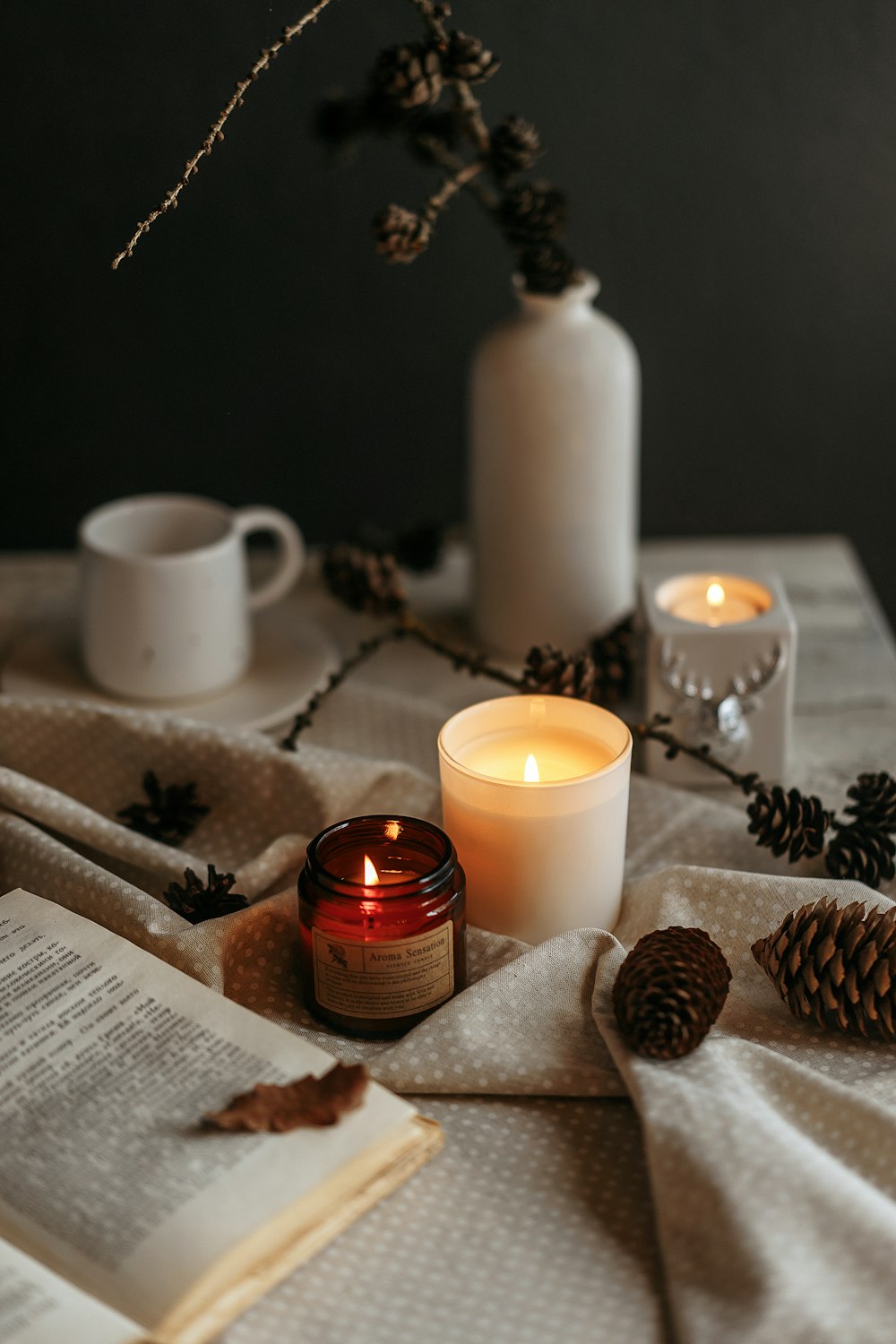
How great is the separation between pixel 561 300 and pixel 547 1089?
0.56 m

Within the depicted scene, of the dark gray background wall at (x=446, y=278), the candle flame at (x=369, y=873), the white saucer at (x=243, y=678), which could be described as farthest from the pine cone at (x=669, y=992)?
the dark gray background wall at (x=446, y=278)

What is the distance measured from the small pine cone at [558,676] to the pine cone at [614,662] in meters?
0.11

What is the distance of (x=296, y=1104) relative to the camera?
0.56 metres

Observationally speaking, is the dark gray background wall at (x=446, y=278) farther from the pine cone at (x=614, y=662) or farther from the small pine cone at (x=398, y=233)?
the pine cone at (x=614, y=662)

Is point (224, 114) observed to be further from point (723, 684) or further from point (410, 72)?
point (723, 684)

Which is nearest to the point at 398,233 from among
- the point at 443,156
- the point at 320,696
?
the point at 443,156

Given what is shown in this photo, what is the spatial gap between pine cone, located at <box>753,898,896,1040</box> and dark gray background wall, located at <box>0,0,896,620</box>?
69 cm

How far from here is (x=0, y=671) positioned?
1014mm

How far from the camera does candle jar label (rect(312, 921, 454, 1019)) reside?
2.09 feet

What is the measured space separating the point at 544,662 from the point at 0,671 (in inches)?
17.4

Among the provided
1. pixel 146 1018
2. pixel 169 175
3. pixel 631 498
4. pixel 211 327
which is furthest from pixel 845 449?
pixel 146 1018

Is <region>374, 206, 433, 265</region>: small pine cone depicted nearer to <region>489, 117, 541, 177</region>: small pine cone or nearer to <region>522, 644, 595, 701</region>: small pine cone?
<region>489, 117, 541, 177</region>: small pine cone

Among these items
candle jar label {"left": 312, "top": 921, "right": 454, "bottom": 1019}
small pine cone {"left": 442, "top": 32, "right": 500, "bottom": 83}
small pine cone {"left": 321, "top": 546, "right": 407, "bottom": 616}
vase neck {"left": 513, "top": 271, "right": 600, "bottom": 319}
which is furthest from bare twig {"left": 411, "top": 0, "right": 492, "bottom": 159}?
candle jar label {"left": 312, "top": 921, "right": 454, "bottom": 1019}

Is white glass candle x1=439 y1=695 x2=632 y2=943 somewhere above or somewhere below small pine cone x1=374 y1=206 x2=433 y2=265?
below
